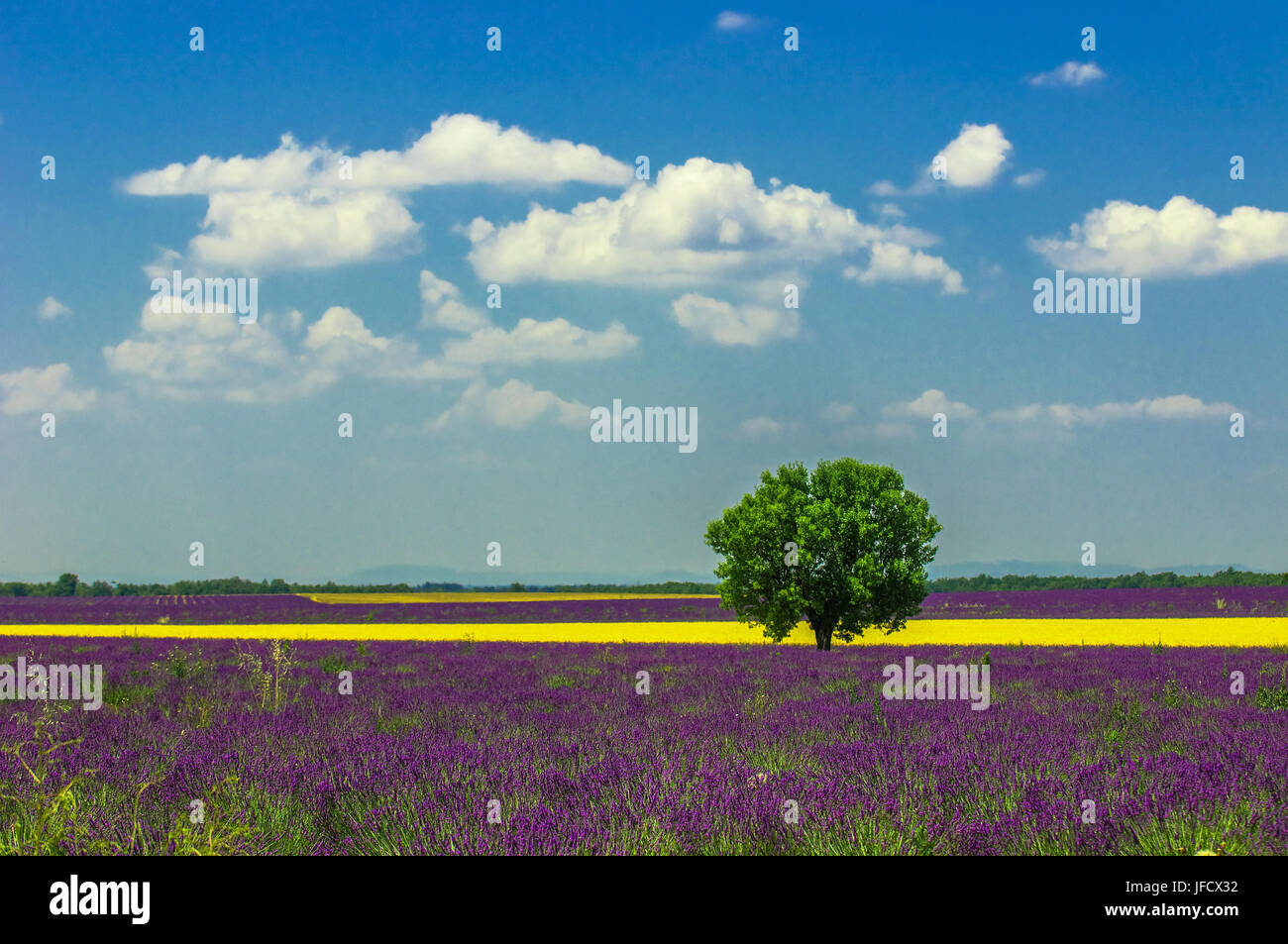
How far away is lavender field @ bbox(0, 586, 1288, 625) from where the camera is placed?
46031mm

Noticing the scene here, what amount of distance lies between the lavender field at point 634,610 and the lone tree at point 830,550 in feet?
81.2

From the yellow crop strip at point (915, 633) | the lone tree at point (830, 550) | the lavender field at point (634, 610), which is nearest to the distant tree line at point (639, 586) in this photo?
the lavender field at point (634, 610)

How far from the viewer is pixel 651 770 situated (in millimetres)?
5445

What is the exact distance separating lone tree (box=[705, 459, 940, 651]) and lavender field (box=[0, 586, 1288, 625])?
2475cm

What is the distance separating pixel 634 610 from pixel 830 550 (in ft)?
112

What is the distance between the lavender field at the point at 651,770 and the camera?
426 centimetres

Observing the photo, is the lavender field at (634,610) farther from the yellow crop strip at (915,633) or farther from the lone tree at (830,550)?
the lone tree at (830,550)

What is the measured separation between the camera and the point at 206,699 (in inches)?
392

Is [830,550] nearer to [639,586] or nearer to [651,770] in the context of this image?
[651,770]

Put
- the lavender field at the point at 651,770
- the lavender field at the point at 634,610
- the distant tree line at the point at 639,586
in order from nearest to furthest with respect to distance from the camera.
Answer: the lavender field at the point at 651,770 < the lavender field at the point at 634,610 < the distant tree line at the point at 639,586

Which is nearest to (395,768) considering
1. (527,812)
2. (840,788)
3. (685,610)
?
(527,812)

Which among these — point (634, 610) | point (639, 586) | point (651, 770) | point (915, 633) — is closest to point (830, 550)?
point (915, 633)
